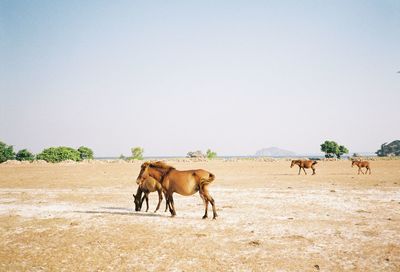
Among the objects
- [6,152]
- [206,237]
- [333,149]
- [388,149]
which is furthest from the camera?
[388,149]

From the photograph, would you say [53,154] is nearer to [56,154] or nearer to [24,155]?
[56,154]

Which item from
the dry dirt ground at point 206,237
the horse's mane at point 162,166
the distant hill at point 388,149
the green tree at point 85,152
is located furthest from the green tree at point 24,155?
the distant hill at point 388,149

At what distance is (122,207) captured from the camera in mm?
13383

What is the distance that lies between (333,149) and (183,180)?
89.2 meters

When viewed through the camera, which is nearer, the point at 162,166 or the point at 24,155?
the point at 162,166

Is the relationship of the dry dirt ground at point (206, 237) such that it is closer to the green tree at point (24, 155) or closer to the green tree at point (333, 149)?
the green tree at point (24, 155)

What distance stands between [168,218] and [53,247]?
4.13m

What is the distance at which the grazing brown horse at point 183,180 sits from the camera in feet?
34.2

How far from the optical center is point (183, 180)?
10.6m

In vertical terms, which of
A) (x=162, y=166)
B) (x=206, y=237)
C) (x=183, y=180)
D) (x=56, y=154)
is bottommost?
(x=206, y=237)

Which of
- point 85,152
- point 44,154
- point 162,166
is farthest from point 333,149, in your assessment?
point 162,166

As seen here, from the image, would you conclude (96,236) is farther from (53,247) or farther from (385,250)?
(385,250)

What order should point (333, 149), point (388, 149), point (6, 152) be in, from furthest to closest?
point (388, 149) → point (333, 149) → point (6, 152)

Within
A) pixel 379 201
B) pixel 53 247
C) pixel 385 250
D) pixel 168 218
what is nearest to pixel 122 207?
pixel 168 218
